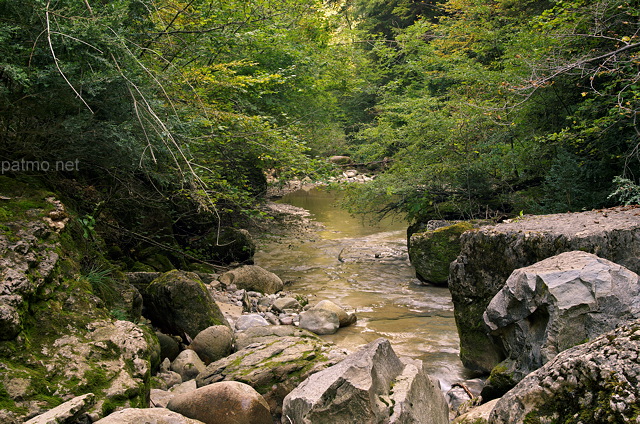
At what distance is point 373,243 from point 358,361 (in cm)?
1019

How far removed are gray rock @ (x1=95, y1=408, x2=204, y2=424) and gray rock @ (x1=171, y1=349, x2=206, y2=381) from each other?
86.3 inches

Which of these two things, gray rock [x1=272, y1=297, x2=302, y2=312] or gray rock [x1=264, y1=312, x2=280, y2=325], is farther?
gray rock [x1=272, y1=297, x2=302, y2=312]

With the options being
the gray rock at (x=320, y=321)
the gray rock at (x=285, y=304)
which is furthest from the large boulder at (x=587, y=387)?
the gray rock at (x=285, y=304)

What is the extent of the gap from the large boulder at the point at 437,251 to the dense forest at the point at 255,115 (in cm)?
152

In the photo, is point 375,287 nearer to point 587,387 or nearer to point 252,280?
point 252,280

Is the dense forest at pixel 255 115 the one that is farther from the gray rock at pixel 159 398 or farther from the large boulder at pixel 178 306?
the gray rock at pixel 159 398

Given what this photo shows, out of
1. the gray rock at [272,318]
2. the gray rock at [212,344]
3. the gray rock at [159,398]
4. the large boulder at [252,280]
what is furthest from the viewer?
the large boulder at [252,280]

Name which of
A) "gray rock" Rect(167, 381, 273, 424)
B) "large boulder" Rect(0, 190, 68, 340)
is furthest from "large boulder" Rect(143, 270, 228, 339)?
"gray rock" Rect(167, 381, 273, 424)

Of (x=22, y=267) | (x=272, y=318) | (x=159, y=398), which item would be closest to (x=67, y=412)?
(x=22, y=267)

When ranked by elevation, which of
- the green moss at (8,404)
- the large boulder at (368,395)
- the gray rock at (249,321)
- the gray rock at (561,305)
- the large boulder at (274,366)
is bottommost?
the gray rock at (249,321)

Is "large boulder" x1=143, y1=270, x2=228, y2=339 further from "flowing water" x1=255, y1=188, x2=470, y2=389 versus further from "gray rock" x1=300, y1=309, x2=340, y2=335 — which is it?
"flowing water" x1=255, y1=188, x2=470, y2=389

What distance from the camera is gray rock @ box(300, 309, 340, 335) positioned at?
23.1 ft

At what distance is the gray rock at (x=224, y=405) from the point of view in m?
3.65

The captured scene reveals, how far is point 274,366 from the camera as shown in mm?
4535
